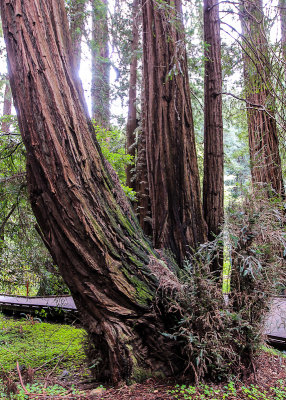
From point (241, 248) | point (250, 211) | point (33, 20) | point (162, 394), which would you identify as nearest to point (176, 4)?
point (33, 20)

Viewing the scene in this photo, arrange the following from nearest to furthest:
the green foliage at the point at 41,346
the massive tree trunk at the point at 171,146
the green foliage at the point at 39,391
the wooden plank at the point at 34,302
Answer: the green foliage at the point at 39,391 < the green foliage at the point at 41,346 < the massive tree trunk at the point at 171,146 < the wooden plank at the point at 34,302

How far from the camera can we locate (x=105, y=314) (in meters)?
2.59

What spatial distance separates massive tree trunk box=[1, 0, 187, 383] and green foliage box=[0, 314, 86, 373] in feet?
2.09

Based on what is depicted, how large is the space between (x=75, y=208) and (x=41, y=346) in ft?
9.01

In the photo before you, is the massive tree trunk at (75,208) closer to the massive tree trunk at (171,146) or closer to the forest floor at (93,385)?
the forest floor at (93,385)

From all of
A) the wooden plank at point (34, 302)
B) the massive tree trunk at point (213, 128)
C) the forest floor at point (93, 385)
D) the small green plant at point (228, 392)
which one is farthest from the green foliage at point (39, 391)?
the wooden plank at point (34, 302)

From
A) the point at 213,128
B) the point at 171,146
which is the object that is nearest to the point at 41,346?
the point at 171,146

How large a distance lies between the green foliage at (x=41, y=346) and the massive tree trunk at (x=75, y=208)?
636 millimetres

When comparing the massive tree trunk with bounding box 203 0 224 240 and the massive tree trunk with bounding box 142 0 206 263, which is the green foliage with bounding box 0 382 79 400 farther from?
the massive tree trunk with bounding box 203 0 224 240

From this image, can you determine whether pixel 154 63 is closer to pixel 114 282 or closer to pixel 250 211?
pixel 250 211

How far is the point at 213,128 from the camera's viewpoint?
4129 millimetres

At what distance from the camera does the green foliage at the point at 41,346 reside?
3.34m

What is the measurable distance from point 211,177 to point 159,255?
1387 mm

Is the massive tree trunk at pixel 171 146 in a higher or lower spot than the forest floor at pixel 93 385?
higher
